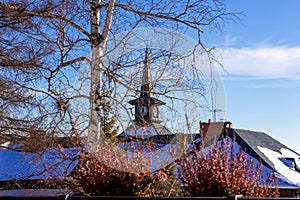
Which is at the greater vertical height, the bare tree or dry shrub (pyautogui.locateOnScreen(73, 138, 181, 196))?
the bare tree

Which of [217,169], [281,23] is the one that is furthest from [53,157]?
[281,23]

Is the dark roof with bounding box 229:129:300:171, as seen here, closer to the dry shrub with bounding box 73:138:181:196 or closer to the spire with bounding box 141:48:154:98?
the spire with bounding box 141:48:154:98

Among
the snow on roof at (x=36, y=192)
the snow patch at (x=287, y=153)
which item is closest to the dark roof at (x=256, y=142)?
the snow patch at (x=287, y=153)

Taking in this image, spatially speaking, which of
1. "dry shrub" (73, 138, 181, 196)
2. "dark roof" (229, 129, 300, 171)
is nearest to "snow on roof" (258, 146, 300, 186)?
"dark roof" (229, 129, 300, 171)

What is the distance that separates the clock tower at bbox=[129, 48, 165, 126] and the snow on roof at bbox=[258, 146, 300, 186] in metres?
7.62

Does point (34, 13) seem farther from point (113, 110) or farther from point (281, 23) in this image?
point (281, 23)

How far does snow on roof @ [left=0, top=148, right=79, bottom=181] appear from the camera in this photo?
4.48m

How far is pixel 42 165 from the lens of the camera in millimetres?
4793

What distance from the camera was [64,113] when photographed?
4.71 meters

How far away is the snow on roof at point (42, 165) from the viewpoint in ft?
14.7

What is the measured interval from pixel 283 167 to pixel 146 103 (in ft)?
31.2

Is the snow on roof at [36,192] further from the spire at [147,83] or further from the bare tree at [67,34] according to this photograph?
the spire at [147,83]

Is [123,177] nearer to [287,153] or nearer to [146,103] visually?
[146,103]

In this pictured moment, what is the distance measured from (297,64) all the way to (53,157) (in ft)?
16.6
